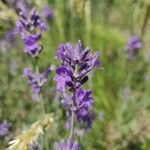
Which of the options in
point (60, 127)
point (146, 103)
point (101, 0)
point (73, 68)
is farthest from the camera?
point (101, 0)

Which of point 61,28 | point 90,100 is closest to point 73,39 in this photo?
point 61,28

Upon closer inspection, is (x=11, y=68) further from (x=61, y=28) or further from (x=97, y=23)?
(x=97, y=23)

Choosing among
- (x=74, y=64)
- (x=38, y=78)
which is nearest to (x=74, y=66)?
(x=74, y=64)

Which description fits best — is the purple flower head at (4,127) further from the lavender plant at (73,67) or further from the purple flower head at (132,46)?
the purple flower head at (132,46)

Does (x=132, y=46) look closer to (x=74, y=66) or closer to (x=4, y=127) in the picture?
(x=4, y=127)

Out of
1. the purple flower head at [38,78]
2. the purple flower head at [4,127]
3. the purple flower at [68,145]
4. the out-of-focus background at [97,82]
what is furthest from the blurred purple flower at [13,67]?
the purple flower at [68,145]

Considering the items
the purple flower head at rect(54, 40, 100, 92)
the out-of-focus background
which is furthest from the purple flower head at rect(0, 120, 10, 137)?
the purple flower head at rect(54, 40, 100, 92)

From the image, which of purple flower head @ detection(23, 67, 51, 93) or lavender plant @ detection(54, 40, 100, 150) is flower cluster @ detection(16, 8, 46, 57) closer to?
purple flower head @ detection(23, 67, 51, 93)
